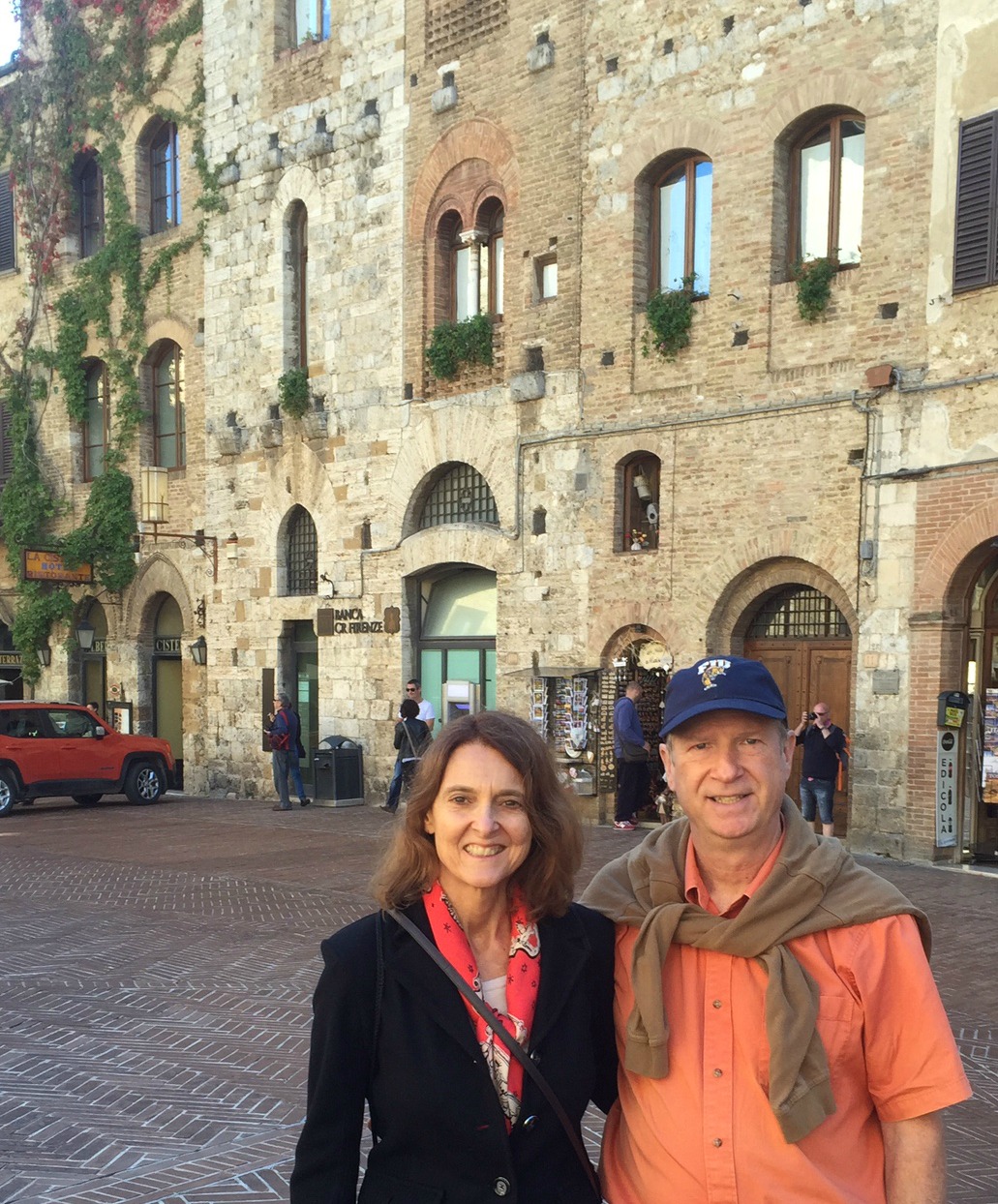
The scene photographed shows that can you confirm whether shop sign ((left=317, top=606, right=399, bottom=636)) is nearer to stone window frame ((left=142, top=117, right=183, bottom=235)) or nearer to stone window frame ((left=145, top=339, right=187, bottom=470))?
stone window frame ((left=145, top=339, right=187, bottom=470))

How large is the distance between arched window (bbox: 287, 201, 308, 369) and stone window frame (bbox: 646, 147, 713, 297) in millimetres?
6997

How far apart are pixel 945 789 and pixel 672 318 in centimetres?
628

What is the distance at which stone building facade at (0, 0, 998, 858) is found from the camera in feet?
44.8

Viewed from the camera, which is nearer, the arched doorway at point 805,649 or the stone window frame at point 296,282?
the arched doorway at point 805,649

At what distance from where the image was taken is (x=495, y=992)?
2.61 metres

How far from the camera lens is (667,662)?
16250 mm

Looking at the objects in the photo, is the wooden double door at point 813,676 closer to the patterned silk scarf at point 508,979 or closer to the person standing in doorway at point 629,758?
the person standing in doorway at point 629,758

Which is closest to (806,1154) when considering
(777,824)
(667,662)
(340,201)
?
(777,824)

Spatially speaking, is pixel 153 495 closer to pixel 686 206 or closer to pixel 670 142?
pixel 686 206

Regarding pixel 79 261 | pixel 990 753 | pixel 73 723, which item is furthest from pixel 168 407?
pixel 990 753

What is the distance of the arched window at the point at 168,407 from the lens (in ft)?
78.2

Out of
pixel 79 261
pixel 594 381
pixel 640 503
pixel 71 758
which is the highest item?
pixel 79 261

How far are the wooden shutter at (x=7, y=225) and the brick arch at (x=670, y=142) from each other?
51.5ft

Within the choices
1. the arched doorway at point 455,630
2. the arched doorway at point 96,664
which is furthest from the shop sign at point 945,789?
the arched doorway at point 96,664
